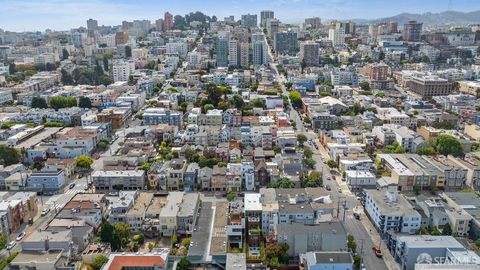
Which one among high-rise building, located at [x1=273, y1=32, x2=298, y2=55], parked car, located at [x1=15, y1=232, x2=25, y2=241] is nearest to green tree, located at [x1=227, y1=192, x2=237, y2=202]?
parked car, located at [x1=15, y1=232, x2=25, y2=241]

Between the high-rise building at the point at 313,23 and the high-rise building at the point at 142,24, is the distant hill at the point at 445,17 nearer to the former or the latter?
the high-rise building at the point at 313,23

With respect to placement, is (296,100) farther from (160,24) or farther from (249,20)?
(160,24)

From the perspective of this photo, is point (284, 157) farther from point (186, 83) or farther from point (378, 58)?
point (378, 58)

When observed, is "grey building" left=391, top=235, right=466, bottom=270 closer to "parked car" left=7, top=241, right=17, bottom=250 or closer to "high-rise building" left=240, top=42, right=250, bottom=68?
"parked car" left=7, top=241, right=17, bottom=250

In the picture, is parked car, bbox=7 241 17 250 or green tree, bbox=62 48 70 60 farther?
green tree, bbox=62 48 70 60

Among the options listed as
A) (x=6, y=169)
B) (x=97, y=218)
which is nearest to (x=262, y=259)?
(x=97, y=218)

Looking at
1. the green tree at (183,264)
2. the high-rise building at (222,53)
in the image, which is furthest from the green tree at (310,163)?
A: the high-rise building at (222,53)
